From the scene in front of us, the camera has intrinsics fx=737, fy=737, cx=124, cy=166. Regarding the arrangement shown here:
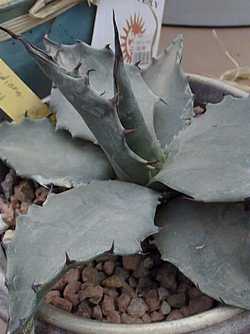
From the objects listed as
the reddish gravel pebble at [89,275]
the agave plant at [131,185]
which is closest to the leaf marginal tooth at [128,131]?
the agave plant at [131,185]

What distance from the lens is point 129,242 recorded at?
0.47 meters

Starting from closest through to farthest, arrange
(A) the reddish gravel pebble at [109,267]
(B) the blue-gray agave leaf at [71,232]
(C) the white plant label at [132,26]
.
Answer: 1. (B) the blue-gray agave leaf at [71,232]
2. (A) the reddish gravel pebble at [109,267]
3. (C) the white plant label at [132,26]

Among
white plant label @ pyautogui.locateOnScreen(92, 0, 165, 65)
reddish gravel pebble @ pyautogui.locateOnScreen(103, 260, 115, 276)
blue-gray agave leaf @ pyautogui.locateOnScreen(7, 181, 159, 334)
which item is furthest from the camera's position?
white plant label @ pyautogui.locateOnScreen(92, 0, 165, 65)

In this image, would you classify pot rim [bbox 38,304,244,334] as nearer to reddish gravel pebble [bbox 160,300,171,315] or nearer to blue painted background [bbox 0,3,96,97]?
reddish gravel pebble [bbox 160,300,171,315]

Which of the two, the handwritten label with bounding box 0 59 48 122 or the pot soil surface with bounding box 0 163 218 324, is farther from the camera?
the handwritten label with bounding box 0 59 48 122

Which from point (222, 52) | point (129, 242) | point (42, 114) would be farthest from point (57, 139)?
point (222, 52)

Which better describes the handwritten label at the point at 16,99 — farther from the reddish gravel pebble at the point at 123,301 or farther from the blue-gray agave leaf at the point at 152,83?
the reddish gravel pebble at the point at 123,301

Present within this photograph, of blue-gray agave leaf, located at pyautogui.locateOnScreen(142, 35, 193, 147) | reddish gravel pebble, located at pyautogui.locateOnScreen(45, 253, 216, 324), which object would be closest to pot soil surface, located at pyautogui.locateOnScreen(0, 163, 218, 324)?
reddish gravel pebble, located at pyautogui.locateOnScreen(45, 253, 216, 324)

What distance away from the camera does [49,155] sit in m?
0.59

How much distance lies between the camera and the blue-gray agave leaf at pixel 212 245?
0.49 metres

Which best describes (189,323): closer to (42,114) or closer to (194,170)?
(194,170)

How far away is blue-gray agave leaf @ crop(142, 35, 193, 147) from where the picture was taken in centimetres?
59

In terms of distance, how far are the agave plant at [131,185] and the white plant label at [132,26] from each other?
0.11m

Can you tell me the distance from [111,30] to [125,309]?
0.29 metres
